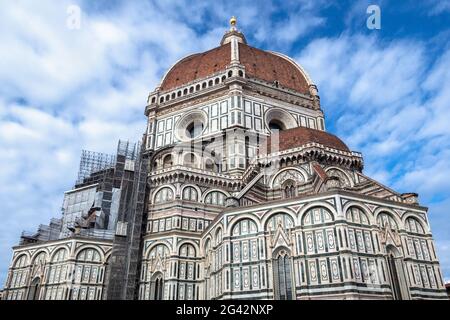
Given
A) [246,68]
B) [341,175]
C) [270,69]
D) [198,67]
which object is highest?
[198,67]

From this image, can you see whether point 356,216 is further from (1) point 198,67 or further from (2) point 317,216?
(1) point 198,67

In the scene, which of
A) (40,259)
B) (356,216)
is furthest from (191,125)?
(356,216)

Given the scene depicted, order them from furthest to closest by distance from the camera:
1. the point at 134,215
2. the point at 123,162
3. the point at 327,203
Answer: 1. the point at 123,162
2. the point at 134,215
3. the point at 327,203

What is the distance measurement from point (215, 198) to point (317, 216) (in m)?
11.2

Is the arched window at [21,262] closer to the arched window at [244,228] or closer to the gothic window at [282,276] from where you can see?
the arched window at [244,228]

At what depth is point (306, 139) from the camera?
95.8ft

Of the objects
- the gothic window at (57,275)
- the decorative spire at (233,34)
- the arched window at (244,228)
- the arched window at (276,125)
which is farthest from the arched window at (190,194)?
the decorative spire at (233,34)

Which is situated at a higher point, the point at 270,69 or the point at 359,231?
the point at 270,69

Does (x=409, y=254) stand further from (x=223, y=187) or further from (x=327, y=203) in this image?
(x=223, y=187)

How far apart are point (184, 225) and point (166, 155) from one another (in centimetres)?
993

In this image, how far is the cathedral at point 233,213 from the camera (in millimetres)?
21047
